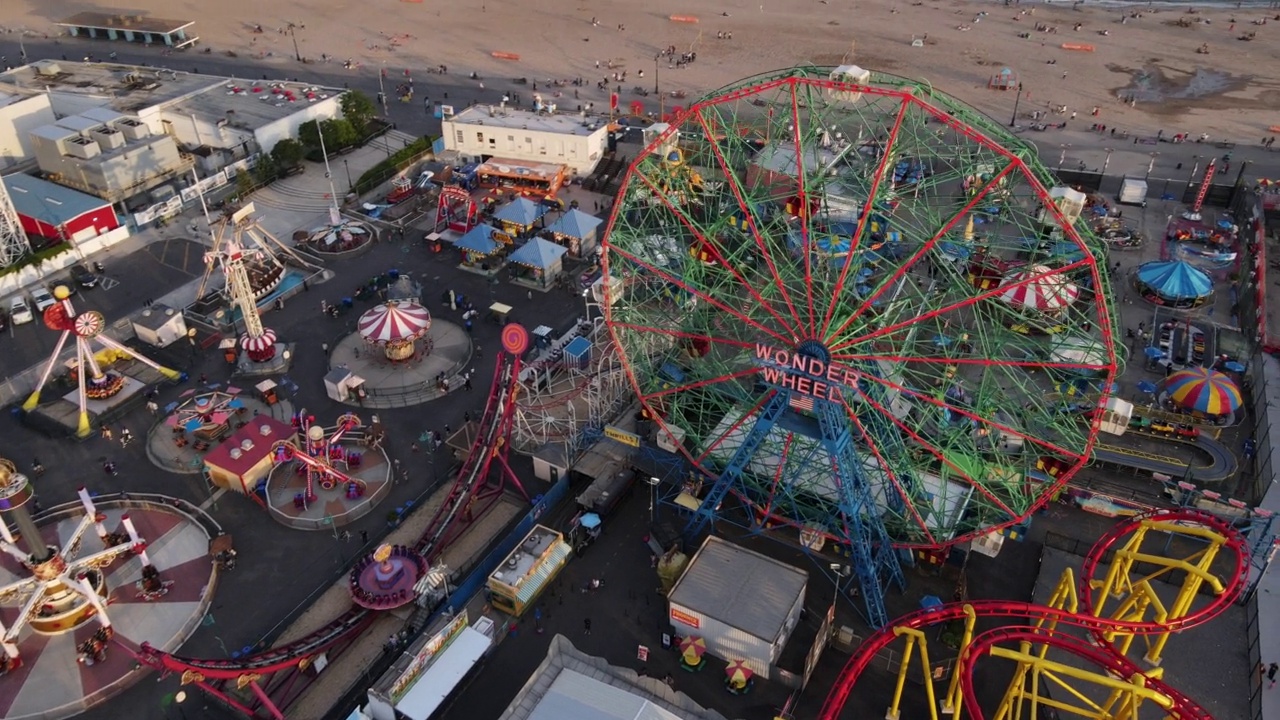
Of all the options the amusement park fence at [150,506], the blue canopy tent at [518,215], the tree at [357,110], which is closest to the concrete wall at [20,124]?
the tree at [357,110]

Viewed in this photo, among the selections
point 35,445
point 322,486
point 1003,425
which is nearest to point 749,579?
point 1003,425

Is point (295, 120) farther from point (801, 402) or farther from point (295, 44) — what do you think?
point (801, 402)

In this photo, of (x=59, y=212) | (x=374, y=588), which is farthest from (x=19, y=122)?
(x=374, y=588)

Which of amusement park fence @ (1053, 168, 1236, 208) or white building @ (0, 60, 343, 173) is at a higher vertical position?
white building @ (0, 60, 343, 173)

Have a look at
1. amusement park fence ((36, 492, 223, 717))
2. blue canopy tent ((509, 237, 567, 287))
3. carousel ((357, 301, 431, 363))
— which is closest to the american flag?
carousel ((357, 301, 431, 363))

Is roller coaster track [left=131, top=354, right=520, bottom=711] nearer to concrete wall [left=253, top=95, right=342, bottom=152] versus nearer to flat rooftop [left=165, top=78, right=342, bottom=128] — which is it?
concrete wall [left=253, top=95, right=342, bottom=152]

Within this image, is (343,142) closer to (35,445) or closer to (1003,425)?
(35,445)

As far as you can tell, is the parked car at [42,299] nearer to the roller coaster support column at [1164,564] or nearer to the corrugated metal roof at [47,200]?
the corrugated metal roof at [47,200]
